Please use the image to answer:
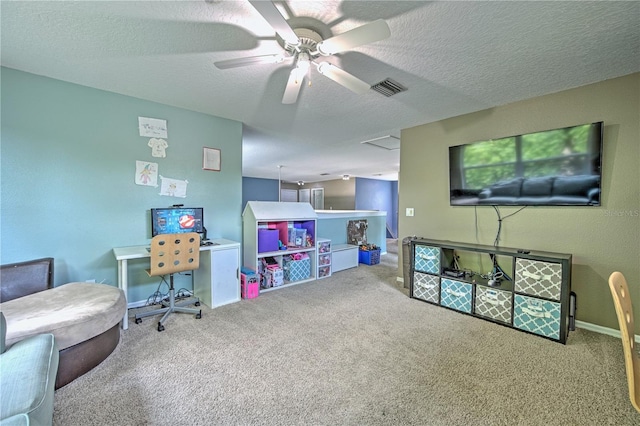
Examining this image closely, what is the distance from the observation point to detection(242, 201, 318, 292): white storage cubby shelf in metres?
3.48

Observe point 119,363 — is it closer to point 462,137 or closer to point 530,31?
point 530,31

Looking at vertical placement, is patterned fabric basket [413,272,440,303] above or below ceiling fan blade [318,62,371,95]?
below

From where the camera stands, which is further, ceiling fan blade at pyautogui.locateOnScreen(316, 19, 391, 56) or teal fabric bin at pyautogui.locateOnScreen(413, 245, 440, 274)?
teal fabric bin at pyautogui.locateOnScreen(413, 245, 440, 274)

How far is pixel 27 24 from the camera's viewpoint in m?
1.68

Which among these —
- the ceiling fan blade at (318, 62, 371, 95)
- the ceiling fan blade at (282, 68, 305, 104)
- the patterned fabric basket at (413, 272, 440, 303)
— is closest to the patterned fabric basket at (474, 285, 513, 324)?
the patterned fabric basket at (413, 272, 440, 303)

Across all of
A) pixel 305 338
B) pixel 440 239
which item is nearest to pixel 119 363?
pixel 305 338

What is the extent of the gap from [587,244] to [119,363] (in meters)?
4.23

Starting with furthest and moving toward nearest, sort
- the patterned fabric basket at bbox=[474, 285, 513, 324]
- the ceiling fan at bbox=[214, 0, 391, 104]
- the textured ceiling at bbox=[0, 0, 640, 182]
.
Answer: the patterned fabric basket at bbox=[474, 285, 513, 324] < the textured ceiling at bbox=[0, 0, 640, 182] < the ceiling fan at bbox=[214, 0, 391, 104]

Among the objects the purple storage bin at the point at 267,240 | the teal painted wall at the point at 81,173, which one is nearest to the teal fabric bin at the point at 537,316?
the purple storage bin at the point at 267,240

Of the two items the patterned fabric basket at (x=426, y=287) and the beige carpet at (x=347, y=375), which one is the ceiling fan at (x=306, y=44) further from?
the patterned fabric basket at (x=426, y=287)

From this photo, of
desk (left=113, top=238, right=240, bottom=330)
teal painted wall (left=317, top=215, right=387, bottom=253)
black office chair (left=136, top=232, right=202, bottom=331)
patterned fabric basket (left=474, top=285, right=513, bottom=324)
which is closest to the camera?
black office chair (left=136, top=232, right=202, bottom=331)

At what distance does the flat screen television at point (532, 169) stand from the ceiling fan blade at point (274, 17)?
8.45 feet

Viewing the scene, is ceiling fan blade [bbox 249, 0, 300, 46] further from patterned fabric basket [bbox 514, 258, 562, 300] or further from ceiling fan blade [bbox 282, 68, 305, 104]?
patterned fabric basket [bbox 514, 258, 562, 300]

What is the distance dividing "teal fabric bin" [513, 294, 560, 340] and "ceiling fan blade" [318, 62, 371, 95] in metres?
2.47
